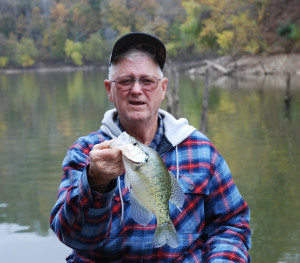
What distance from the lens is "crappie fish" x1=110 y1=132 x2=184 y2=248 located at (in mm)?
2023

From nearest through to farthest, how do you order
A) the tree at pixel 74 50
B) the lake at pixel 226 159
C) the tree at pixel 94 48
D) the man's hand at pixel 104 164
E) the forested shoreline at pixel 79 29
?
the man's hand at pixel 104 164 → the lake at pixel 226 159 → the forested shoreline at pixel 79 29 → the tree at pixel 74 50 → the tree at pixel 94 48

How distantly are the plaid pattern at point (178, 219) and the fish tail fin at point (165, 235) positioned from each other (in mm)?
176

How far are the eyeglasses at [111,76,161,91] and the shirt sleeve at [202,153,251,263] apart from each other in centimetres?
55

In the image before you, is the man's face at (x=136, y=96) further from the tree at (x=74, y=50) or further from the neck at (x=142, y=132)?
the tree at (x=74, y=50)

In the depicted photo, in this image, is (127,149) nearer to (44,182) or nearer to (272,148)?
(44,182)

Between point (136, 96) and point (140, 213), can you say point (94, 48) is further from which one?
point (140, 213)

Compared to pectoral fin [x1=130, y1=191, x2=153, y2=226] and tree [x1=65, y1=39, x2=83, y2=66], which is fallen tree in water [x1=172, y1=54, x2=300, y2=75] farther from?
tree [x1=65, y1=39, x2=83, y2=66]

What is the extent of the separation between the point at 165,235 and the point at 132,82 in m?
0.85

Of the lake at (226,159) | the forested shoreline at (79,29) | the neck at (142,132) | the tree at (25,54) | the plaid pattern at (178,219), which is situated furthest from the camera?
the tree at (25,54)

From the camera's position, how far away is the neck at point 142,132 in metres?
2.69

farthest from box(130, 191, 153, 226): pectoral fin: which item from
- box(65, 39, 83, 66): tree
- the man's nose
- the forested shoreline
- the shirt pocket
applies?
box(65, 39, 83, 66): tree

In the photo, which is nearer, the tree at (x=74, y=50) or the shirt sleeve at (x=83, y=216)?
the shirt sleeve at (x=83, y=216)

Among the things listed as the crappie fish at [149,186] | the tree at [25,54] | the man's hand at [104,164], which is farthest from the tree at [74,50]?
the man's hand at [104,164]

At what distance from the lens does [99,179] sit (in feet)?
6.94
